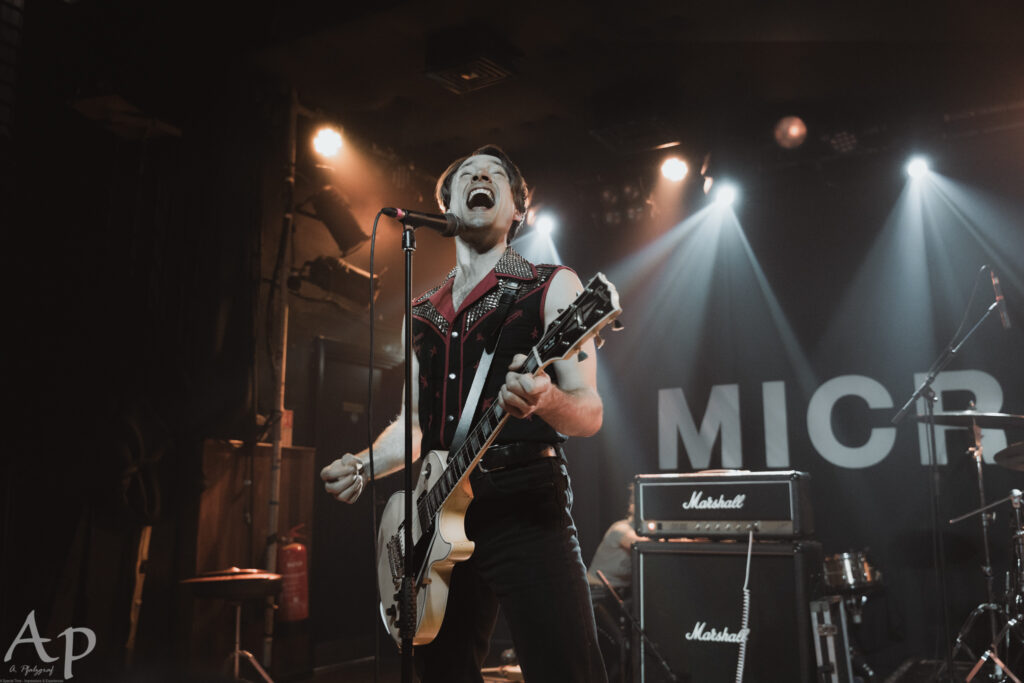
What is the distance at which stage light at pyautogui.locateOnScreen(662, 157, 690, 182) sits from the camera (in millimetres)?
7285

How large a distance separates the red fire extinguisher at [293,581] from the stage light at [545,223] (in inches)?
162

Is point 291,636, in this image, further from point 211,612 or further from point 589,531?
point 589,531

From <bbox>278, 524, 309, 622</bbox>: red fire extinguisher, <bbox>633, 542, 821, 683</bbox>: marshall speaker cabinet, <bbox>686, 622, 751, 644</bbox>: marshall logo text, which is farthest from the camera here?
<bbox>278, 524, 309, 622</bbox>: red fire extinguisher

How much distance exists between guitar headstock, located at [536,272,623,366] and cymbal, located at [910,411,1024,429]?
13.1ft

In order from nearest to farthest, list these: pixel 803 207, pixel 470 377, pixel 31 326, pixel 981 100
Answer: pixel 470 377
pixel 31 326
pixel 981 100
pixel 803 207

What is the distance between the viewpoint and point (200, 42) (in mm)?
5793

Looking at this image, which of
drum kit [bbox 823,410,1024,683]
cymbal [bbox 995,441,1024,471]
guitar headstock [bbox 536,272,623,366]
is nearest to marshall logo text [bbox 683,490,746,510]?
drum kit [bbox 823,410,1024,683]

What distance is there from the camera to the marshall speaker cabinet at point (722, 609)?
4.04 m

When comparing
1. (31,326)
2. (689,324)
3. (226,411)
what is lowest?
(226,411)

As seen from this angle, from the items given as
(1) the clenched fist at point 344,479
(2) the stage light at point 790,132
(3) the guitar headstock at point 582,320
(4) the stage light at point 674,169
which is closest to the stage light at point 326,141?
(4) the stage light at point 674,169

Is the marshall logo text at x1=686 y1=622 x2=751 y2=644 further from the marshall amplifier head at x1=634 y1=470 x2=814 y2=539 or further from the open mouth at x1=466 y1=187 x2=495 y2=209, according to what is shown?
the open mouth at x1=466 y1=187 x2=495 y2=209

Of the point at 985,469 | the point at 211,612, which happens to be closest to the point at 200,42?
the point at 211,612

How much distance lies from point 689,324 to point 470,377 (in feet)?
20.2

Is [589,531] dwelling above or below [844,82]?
below
